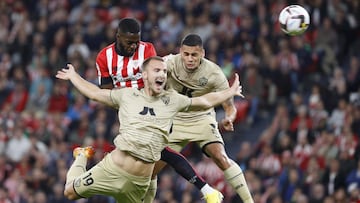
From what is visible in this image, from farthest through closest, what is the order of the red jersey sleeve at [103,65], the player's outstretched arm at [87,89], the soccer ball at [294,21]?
the soccer ball at [294,21], the red jersey sleeve at [103,65], the player's outstretched arm at [87,89]

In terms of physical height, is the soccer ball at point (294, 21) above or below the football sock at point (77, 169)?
above

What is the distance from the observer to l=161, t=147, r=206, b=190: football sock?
13297 mm

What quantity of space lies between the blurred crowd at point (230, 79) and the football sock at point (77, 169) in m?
5.77

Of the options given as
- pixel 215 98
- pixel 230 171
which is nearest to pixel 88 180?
pixel 215 98

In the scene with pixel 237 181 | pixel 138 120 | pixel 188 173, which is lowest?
pixel 237 181

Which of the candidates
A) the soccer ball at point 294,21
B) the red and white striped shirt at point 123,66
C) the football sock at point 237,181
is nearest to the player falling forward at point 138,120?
the red and white striped shirt at point 123,66

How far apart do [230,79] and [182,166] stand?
919 cm

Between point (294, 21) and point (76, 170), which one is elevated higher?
point (294, 21)

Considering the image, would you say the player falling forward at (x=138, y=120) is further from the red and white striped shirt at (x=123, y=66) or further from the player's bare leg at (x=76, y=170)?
the red and white striped shirt at (x=123, y=66)

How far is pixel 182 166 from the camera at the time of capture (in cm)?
1329

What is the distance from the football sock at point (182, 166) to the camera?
13.3 m

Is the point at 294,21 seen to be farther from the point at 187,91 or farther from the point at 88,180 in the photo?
the point at 88,180

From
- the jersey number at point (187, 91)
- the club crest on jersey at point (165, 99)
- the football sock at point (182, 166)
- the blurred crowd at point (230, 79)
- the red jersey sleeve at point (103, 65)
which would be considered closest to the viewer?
the club crest on jersey at point (165, 99)

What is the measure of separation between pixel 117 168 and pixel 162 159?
87 centimetres
